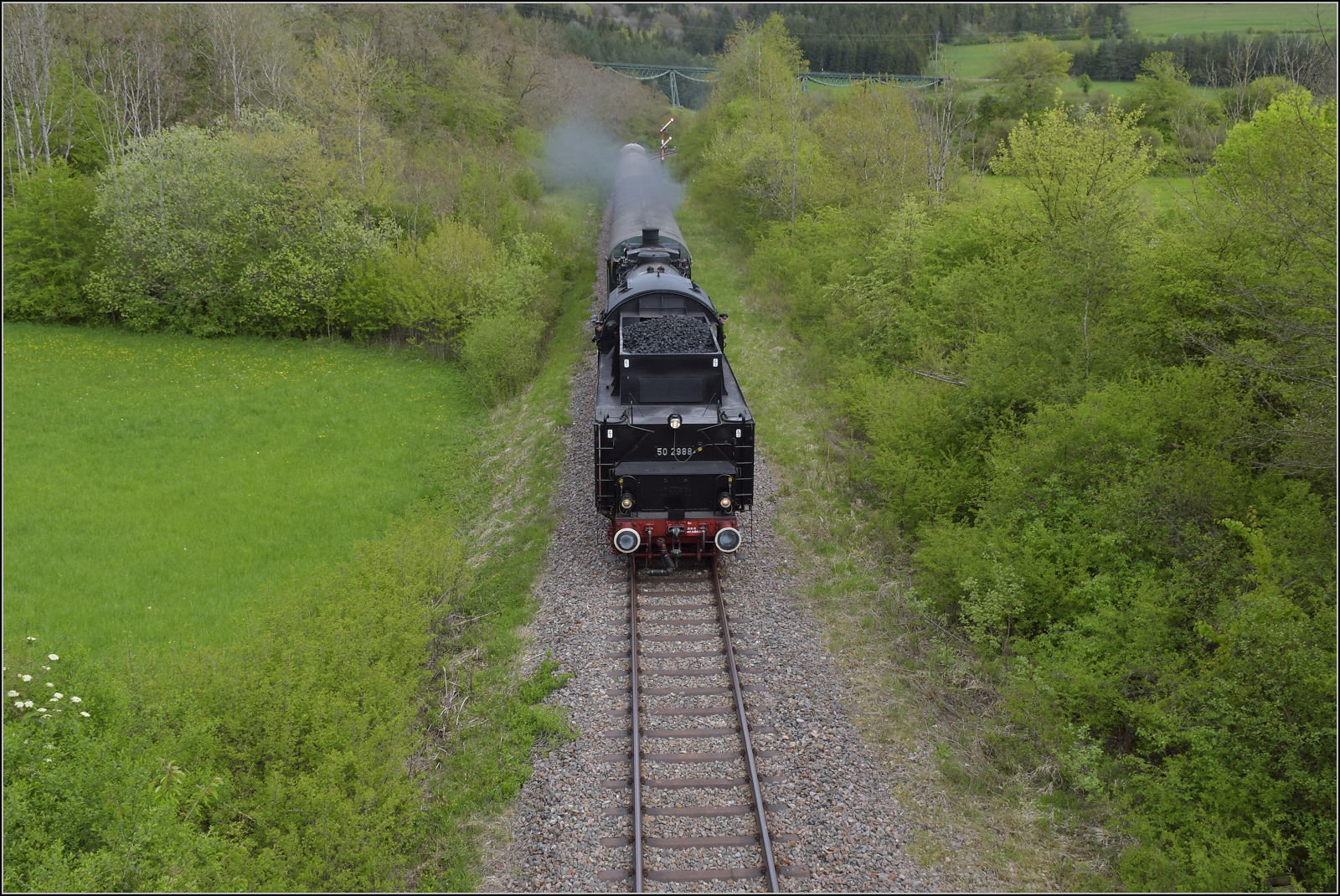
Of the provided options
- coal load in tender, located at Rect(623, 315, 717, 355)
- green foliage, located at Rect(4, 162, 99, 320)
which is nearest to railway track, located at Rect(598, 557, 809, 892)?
coal load in tender, located at Rect(623, 315, 717, 355)

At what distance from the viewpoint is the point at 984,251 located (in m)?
20.1

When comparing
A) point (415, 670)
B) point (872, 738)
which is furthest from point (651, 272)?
point (872, 738)

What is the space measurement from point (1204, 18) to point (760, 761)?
1667 inches

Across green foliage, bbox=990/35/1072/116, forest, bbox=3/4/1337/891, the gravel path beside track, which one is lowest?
the gravel path beside track

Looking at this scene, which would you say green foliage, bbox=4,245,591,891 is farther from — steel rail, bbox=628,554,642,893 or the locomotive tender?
the locomotive tender

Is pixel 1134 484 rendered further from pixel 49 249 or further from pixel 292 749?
pixel 49 249

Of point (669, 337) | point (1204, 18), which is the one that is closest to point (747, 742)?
point (669, 337)

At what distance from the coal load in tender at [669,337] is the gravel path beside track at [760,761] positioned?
12.5ft

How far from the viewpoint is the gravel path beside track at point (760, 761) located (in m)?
8.44

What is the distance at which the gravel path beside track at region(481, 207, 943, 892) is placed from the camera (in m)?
8.44

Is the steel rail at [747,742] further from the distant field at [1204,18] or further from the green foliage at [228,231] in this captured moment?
the green foliage at [228,231]

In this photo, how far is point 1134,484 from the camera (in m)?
11.7

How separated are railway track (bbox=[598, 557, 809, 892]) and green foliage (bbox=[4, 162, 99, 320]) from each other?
32501 millimetres

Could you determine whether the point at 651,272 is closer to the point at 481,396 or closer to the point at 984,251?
the point at 984,251
